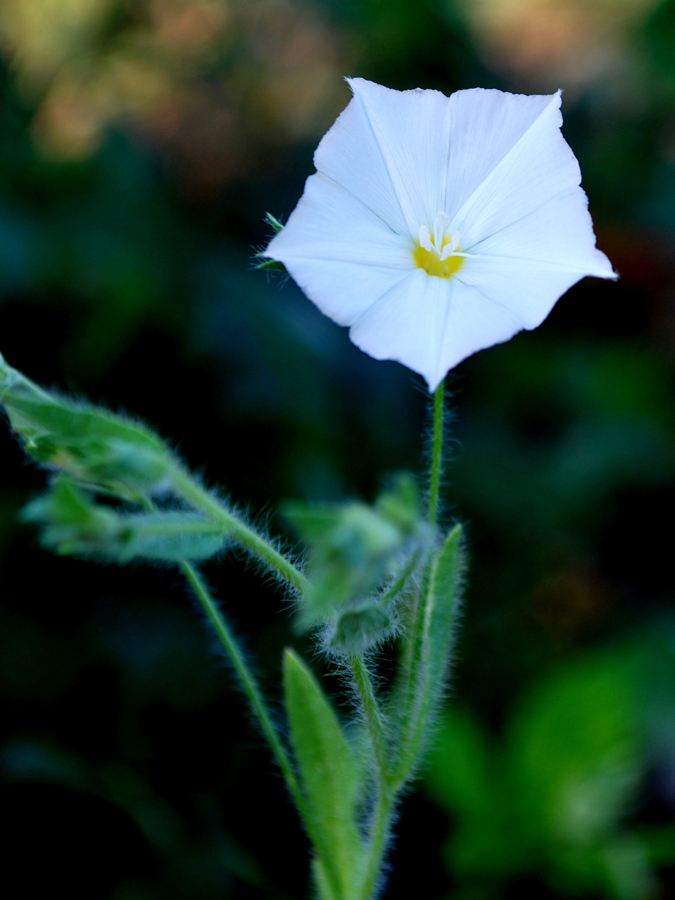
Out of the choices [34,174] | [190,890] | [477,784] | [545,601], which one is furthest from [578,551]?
[34,174]

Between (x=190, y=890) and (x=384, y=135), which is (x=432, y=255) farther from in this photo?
(x=190, y=890)

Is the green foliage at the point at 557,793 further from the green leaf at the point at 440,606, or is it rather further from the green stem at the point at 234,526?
the green stem at the point at 234,526

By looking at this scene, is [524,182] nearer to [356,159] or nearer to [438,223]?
[438,223]

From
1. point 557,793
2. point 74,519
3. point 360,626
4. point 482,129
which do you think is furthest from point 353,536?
point 557,793

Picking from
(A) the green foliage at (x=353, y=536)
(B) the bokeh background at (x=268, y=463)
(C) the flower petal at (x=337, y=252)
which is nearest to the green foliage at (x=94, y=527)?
(A) the green foliage at (x=353, y=536)

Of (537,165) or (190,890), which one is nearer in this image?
(537,165)

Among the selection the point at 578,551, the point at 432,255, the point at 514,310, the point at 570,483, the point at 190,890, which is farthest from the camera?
the point at 578,551

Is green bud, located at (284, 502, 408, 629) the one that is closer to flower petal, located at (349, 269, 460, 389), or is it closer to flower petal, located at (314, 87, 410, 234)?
flower petal, located at (349, 269, 460, 389)
